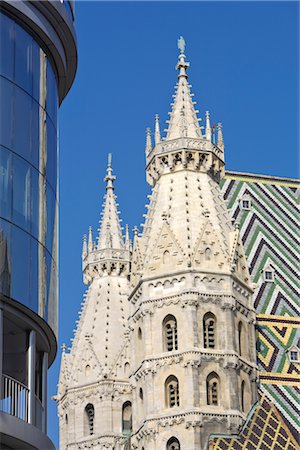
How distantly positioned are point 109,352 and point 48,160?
85.0 ft

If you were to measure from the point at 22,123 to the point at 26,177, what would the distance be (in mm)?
1073

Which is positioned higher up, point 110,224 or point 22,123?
point 110,224

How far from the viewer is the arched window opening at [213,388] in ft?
147

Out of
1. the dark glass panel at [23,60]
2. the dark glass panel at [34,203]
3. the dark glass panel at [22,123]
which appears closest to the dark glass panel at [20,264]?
the dark glass panel at [34,203]

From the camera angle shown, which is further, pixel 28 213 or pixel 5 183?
pixel 28 213

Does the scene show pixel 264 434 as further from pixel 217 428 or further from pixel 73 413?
pixel 73 413

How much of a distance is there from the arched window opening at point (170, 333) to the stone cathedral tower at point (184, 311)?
1.3 inches

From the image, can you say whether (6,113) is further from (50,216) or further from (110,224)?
(110,224)

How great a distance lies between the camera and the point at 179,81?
51.3 metres

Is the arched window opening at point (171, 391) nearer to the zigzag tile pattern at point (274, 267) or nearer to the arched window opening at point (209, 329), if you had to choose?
the arched window opening at point (209, 329)

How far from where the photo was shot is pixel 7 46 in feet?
89.6

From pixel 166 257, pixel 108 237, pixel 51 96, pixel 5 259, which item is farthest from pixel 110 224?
pixel 5 259

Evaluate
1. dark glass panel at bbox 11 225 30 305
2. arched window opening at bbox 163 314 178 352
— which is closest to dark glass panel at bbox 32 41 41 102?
dark glass panel at bbox 11 225 30 305

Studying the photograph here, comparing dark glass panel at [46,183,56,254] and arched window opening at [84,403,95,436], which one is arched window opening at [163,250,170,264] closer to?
arched window opening at [84,403,95,436]
